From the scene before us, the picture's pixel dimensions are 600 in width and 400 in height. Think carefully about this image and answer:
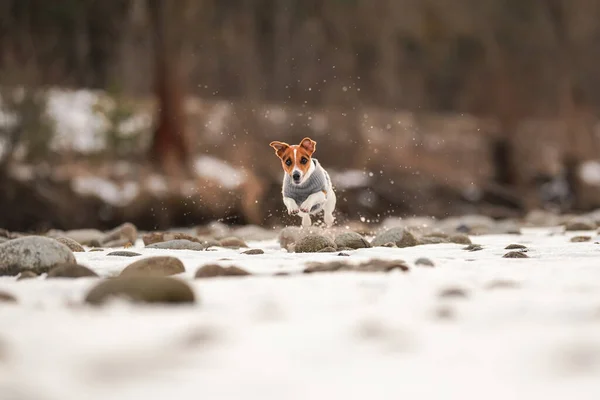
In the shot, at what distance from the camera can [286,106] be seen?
20297mm

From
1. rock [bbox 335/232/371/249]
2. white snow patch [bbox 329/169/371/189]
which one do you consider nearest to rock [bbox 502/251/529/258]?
rock [bbox 335/232/371/249]

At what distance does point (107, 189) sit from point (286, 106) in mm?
8119

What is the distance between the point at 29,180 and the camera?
1246cm

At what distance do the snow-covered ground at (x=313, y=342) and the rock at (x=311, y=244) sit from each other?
215cm

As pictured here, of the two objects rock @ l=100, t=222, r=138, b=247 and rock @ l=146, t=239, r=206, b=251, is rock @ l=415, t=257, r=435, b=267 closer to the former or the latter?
rock @ l=146, t=239, r=206, b=251

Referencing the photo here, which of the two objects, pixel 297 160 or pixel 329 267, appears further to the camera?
pixel 297 160

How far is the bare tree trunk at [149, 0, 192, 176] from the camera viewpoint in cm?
1479

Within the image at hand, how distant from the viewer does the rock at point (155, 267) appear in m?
4.38

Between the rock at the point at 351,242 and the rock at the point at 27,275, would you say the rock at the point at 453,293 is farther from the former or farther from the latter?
the rock at the point at 351,242

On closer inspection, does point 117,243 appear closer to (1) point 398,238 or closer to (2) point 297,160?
(2) point 297,160

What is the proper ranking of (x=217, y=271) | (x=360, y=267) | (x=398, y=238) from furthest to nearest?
(x=398, y=238), (x=360, y=267), (x=217, y=271)

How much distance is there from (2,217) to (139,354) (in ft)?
34.0

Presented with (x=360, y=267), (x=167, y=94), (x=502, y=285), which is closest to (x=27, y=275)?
(x=360, y=267)

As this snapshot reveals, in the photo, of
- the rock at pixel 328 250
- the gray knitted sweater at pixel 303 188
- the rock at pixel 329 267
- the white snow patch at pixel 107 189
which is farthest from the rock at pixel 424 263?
the white snow patch at pixel 107 189
